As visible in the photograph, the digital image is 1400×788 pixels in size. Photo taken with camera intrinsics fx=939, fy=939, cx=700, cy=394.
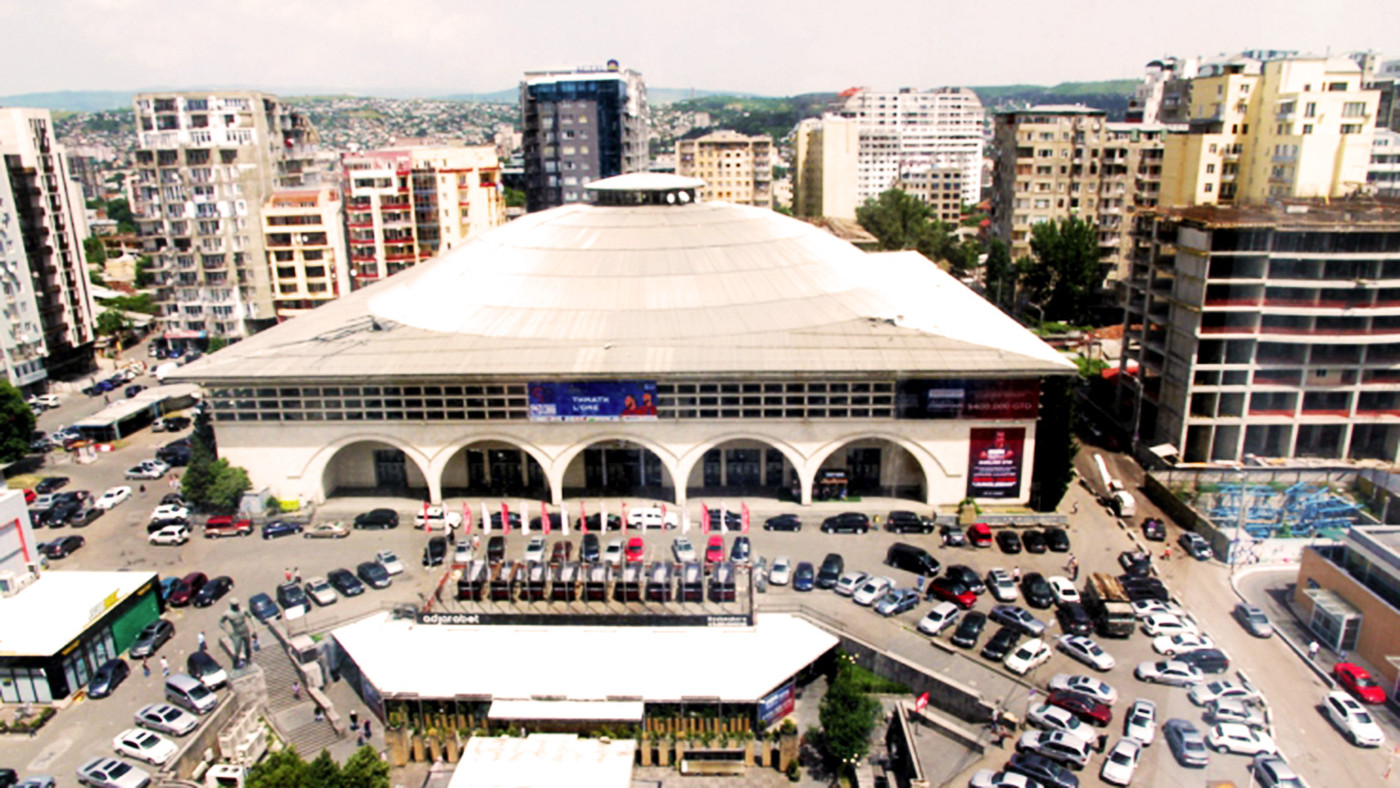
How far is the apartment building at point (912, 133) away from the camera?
114 m

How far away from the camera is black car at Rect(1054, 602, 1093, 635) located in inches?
1059

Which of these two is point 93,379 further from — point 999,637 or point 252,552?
point 999,637

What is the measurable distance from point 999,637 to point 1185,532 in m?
11.5

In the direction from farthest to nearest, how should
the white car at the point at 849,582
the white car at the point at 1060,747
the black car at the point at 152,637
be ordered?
the white car at the point at 849,582 < the black car at the point at 152,637 < the white car at the point at 1060,747

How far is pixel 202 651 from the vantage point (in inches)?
1059

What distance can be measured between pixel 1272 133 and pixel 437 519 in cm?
4475

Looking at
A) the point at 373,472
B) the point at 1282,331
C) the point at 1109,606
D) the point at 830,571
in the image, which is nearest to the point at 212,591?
the point at 373,472

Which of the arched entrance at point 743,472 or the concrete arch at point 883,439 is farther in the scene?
the arched entrance at point 743,472

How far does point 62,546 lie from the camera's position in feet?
110

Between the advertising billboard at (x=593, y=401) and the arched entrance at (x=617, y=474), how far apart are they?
2175 millimetres

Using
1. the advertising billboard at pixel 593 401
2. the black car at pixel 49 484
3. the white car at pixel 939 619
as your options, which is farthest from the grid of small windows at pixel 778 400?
the black car at pixel 49 484

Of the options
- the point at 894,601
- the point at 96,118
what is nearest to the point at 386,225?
the point at 96,118

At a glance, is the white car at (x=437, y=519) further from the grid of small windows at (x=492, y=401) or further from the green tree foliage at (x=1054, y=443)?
the green tree foliage at (x=1054, y=443)

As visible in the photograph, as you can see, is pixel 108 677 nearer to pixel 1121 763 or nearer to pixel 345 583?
pixel 345 583
